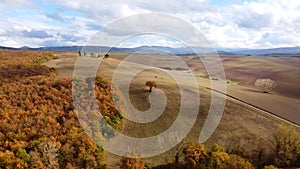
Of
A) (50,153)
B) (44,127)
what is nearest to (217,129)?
(50,153)

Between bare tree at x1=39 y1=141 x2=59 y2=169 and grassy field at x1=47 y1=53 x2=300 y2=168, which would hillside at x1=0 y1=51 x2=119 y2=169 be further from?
grassy field at x1=47 y1=53 x2=300 y2=168

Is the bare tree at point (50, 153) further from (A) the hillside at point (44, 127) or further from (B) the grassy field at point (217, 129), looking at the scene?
(B) the grassy field at point (217, 129)

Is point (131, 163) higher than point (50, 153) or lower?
lower

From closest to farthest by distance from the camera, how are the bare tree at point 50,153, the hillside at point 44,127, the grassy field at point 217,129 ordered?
the bare tree at point 50,153
the hillside at point 44,127
the grassy field at point 217,129

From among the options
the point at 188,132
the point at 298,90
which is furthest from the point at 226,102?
the point at 298,90

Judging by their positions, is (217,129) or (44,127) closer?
(44,127)

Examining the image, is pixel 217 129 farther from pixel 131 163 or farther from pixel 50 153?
pixel 50 153

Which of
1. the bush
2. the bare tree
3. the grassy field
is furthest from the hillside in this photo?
the grassy field

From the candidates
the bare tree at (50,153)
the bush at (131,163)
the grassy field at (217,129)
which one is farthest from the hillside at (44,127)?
→ the grassy field at (217,129)

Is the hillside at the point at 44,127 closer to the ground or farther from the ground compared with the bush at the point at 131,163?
farther from the ground

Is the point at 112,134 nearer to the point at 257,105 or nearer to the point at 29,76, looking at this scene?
the point at 29,76

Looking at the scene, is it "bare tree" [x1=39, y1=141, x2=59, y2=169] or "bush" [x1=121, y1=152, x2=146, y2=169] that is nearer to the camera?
"bare tree" [x1=39, y1=141, x2=59, y2=169]
